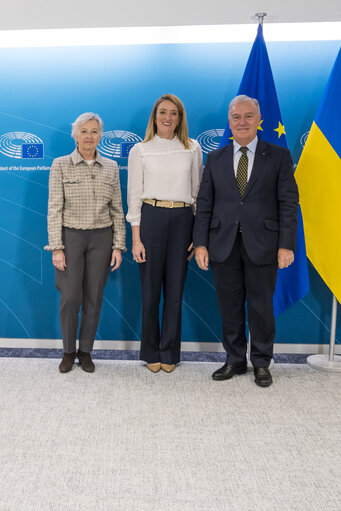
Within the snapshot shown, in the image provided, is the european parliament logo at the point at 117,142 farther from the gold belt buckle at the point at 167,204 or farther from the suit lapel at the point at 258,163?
the suit lapel at the point at 258,163

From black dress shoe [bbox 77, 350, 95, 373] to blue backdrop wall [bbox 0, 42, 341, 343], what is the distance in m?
0.57

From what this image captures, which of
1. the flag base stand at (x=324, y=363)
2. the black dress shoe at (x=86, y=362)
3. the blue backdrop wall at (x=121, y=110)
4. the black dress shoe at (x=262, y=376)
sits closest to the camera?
the black dress shoe at (x=262, y=376)

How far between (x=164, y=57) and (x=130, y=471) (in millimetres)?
2725

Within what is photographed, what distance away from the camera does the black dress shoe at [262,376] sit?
2938 mm

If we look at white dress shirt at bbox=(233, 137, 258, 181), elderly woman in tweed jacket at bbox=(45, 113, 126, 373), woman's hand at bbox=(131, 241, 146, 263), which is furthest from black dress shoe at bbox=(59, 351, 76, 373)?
white dress shirt at bbox=(233, 137, 258, 181)

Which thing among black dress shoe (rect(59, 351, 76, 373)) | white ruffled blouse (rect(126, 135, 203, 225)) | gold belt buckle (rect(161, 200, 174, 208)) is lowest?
black dress shoe (rect(59, 351, 76, 373))

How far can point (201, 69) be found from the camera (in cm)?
347

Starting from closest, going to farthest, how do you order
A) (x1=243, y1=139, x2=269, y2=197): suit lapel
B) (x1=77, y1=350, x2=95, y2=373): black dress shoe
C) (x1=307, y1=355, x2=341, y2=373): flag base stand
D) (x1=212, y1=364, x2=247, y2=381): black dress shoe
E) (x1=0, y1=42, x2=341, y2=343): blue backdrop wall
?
(x1=243, y1=139, x2=269, y2=197): suit lapel < (x1=212, y1=364, x2=247, y2=381): black dress shoe < (x1=77, y1=350, x2=95, y2=373): black dress shoe < (x1=307, y1=355, x2=341, y2=373): flag base stand < (x1=0, y1=42, x2=341, y2=343): blue backdrop wall

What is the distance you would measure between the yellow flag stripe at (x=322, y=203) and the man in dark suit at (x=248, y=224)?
361mm

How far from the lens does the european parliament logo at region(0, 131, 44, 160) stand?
3561 millimetres

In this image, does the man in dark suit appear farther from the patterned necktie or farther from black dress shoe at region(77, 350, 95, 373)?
black dress shoe at region(77, 350, 95, 373)

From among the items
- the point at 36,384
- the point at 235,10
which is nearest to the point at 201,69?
the point at 235,10

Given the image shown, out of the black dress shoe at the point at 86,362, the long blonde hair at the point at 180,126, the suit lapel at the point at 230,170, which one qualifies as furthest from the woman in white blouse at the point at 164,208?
the black dress shoe at the point at 86,362

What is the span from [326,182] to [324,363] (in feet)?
4.02
